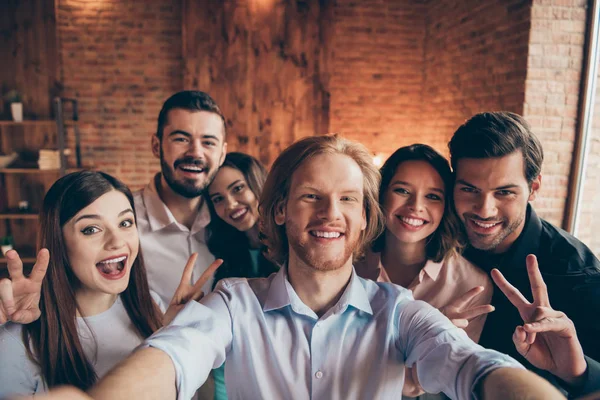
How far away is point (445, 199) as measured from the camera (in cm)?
195

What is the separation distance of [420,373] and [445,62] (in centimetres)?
490

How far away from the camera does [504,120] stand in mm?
1895

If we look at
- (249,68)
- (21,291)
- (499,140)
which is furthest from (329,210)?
(249,68)

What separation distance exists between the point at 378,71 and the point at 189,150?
4.20 m

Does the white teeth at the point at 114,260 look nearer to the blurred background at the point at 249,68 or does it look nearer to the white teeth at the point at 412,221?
the white teeth at the point at 412,221

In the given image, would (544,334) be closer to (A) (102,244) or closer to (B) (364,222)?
(B) (364,222)

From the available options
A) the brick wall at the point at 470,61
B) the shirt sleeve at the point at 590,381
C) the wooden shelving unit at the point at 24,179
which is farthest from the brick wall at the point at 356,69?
the shirt sleeve at the point at 590,381

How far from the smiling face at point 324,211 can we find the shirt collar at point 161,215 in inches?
40.7

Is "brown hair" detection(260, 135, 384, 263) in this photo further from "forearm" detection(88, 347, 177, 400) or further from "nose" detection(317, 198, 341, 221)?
"forearm" detection(88, 347, 177, 400)

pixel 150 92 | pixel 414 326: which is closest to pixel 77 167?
pixel 150 92

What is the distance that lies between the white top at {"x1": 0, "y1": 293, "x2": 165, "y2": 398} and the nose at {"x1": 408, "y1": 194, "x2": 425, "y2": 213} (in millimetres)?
1243

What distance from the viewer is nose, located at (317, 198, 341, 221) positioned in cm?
142

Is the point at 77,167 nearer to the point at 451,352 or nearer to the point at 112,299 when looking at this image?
the point at 112,299

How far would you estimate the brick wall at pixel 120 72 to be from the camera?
17.5 feet
